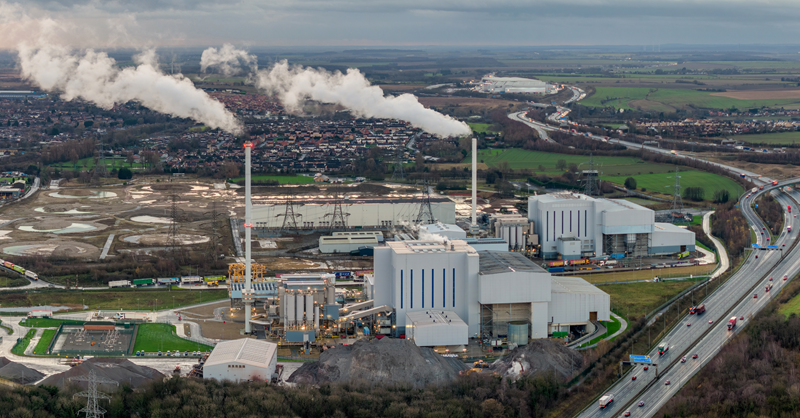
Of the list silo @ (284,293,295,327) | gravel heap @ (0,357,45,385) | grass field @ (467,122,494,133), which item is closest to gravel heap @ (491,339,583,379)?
silo @ (284,293,295,327)

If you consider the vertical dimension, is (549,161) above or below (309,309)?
above

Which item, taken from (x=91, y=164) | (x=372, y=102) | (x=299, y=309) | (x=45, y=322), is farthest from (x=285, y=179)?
(x=299, y=309)

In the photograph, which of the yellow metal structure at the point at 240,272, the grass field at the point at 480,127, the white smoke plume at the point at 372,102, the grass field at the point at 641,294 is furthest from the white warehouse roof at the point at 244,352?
the grass field at the point at 480,127

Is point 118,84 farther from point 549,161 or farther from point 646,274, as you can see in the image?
point 646,274

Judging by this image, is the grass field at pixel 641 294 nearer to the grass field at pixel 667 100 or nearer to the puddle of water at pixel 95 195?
the puddle of water at pixel 95 195

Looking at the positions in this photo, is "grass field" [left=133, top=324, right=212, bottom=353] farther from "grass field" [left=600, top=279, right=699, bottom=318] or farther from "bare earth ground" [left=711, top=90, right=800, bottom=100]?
"bare earth ground" [left=711, top=90, right=800, bottom=100]

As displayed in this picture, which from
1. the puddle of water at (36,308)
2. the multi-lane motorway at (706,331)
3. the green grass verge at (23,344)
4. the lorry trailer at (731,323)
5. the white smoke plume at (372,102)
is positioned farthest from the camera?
the white smoke plume at (372,102)
